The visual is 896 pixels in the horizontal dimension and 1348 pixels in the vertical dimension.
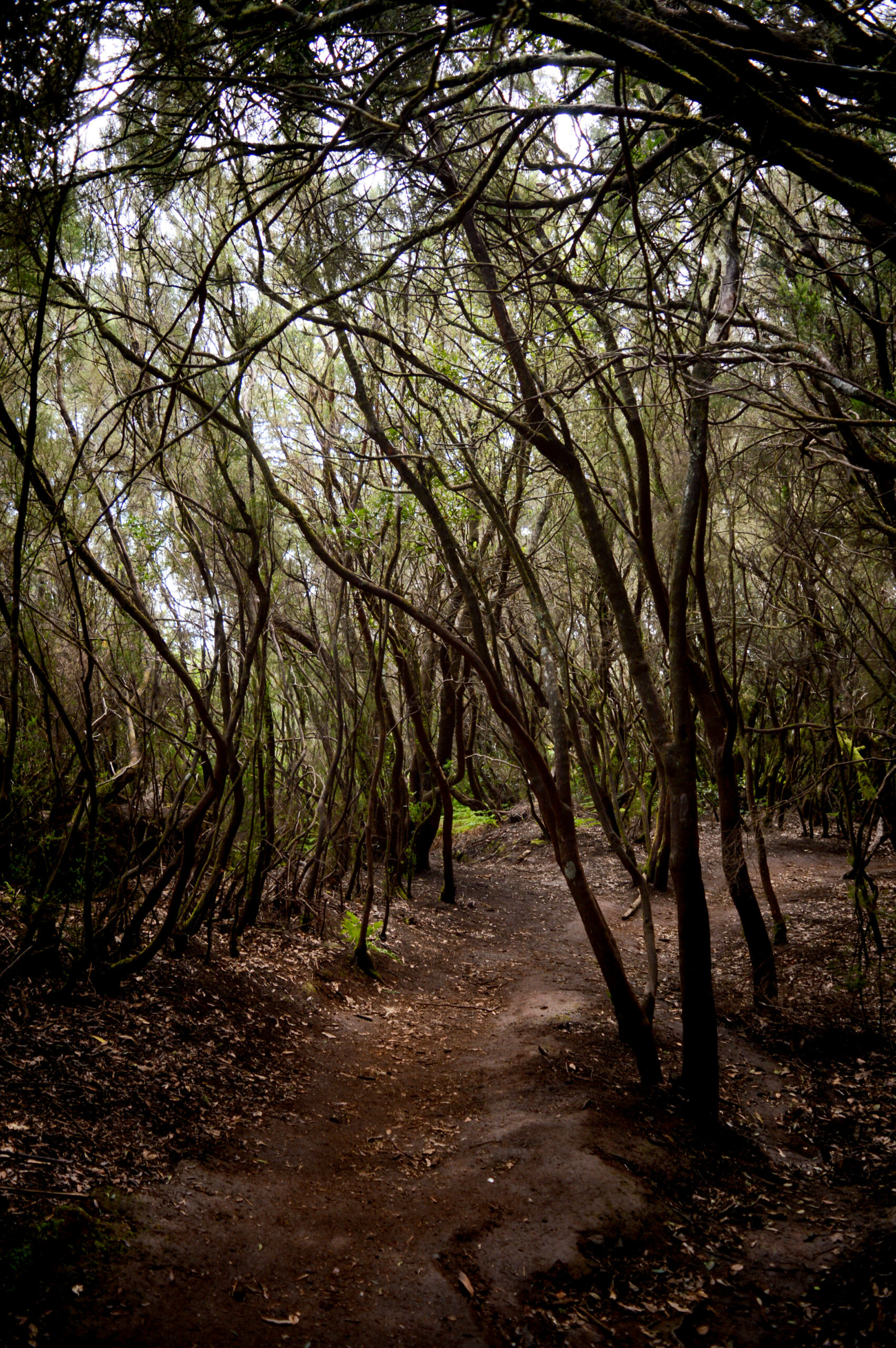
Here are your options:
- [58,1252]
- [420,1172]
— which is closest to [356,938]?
[420,1172]

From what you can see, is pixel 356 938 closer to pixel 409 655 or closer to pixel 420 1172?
pixel 409 655

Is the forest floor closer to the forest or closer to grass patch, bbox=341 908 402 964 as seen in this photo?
the forest

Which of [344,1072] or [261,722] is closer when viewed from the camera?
[344,1072]

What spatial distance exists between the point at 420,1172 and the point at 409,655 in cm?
547

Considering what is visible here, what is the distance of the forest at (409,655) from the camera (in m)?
2.91

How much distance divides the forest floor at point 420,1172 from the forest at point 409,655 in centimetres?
2

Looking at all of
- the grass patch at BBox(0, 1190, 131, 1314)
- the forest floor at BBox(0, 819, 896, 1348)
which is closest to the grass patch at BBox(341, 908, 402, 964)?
the forest floor at BBox(0, 819, 896, 1348)

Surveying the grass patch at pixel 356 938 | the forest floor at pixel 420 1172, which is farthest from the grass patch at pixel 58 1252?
the grass patch at pixel 356 938

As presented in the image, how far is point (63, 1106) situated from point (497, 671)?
364cm

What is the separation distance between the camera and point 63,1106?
11.4ft

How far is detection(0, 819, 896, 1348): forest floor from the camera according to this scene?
282 cm

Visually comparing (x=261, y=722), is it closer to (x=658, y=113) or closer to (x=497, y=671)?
(x=497, y=671)

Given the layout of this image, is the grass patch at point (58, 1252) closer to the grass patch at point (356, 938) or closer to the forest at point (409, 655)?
the forest at point (409, 655)

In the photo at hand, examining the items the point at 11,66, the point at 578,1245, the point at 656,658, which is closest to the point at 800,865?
the point at 656,658
